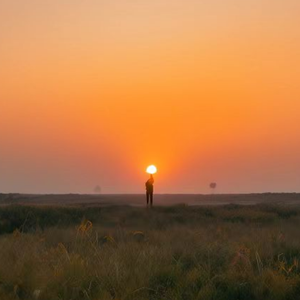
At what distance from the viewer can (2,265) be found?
28.8 ft

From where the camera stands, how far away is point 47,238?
51.5 feet

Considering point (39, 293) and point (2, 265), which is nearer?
point (39, 293)

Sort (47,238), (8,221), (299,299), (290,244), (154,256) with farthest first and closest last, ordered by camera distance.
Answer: (8,221) → (47,238) → (290,244) → (154,256) → (299,299)

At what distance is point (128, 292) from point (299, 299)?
115 inches

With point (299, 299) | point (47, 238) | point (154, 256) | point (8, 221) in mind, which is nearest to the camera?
point (299, 299)

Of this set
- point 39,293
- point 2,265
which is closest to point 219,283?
point 39,293

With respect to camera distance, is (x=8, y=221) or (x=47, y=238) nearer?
(x=47, y=238)

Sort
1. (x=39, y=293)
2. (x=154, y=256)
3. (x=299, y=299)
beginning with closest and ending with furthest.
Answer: (x=39, y=293), (x=299, y=299), (x=154, y=256)

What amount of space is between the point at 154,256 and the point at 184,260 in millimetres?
799

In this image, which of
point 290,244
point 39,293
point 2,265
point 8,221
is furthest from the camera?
point 8,221

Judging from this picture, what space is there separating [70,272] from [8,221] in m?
16.5

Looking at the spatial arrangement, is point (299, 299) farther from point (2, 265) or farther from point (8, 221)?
point (8, 221)

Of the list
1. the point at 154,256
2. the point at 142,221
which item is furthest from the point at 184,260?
the point at 142,221

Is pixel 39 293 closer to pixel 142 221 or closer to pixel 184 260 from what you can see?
pixel 184 260
